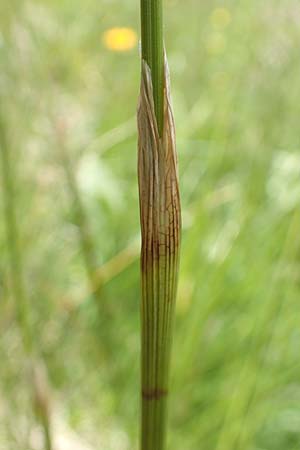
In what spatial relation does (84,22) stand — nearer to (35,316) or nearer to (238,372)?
(35,316)

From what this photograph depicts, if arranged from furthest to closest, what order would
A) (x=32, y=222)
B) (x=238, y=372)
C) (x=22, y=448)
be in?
1. (x=32, y=222)
2. (x=238, y=372)
3. (x=22, y=448)

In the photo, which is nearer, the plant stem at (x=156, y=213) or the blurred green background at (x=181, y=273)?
the plant stem at (x=156, y=213)

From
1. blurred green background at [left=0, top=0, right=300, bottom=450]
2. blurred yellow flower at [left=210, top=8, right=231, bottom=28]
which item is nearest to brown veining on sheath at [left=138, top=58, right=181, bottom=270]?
blurred green background at [left=0, top=0, right=300, bottom=450]

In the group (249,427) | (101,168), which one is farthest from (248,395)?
(101,168)

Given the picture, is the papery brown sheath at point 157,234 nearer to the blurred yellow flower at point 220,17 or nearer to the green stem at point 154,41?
the green stem at point 154,41

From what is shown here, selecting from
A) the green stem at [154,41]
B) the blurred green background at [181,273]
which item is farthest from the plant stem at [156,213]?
the blurred green background at [181,273]

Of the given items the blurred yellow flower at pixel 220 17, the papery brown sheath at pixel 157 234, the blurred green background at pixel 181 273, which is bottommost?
the papery brown sheath at pixel 157 234
